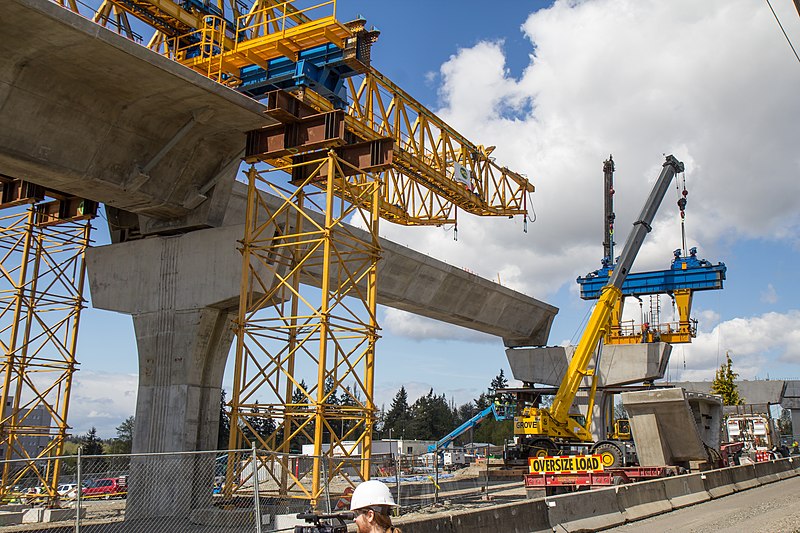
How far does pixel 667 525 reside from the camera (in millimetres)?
14070

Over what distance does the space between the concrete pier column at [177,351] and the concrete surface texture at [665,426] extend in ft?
40.0

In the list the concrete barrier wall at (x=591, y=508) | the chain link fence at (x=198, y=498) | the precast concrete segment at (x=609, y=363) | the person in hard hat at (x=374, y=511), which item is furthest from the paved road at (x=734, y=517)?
the precast concrete segment at (x=609, y=363)

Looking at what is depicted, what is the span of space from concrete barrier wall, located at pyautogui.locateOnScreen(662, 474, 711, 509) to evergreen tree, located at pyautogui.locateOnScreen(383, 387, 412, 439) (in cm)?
10337

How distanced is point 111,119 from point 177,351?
20.2ft

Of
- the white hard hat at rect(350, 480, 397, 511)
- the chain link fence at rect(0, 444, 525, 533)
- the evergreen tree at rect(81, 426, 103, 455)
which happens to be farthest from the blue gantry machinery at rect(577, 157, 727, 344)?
the evergreen tree at rect(81, 426, 103, 455)

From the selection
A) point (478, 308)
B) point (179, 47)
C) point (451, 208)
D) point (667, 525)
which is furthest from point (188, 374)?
point (478, 308)

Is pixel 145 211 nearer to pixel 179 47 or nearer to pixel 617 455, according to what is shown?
pixel 179 47

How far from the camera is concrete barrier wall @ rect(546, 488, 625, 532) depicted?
12305mm

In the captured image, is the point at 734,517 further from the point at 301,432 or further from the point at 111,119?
the point at 111,119

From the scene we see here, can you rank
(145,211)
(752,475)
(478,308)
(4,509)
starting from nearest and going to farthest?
1. (145,211)
2. (4,509)
3. (752,475)
4. (478,308)

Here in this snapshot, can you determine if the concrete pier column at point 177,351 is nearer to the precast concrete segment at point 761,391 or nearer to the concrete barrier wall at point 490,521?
the concrete barrier wall at point 490,521

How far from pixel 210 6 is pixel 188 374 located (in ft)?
37.6

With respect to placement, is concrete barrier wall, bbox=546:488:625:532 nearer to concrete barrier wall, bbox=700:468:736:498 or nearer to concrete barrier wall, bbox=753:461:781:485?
concrete barrier wall, bbox=700:468:736:498

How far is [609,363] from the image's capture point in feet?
132
